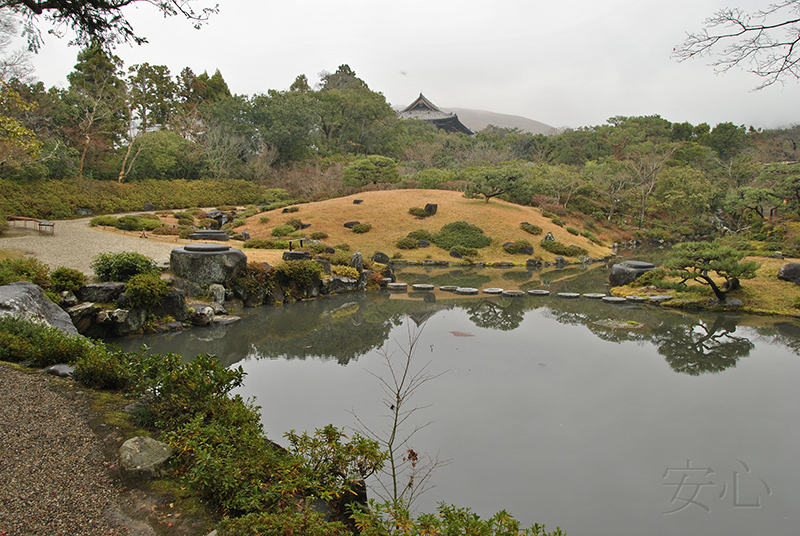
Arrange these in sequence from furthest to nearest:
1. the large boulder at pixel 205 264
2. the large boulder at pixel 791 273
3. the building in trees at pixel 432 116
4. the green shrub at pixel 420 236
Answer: the building in trees at pixel 432 116, the green shrub at pixel 420 236, the large boulder at pixel 791 273, the large boulder at pixel 205 264

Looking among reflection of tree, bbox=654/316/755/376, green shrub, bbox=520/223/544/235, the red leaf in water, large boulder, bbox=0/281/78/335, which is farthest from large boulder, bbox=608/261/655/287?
large boulder, bbox=0/281/78/335

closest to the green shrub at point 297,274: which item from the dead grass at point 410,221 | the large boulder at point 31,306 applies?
the large boulder at point 31,306

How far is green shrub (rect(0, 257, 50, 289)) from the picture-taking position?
321 inches

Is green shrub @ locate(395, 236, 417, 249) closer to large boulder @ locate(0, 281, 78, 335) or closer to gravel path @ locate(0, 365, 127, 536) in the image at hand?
large boulder @ locate(0, 281, 78, 335)

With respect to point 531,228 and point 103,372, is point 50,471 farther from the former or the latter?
point 531,228

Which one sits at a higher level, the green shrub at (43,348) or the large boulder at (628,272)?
the large boulder at (628,272)

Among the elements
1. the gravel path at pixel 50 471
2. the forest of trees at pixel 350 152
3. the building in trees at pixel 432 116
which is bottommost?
the gravel path at pixel 50 471

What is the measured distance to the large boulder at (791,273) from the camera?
1221cm

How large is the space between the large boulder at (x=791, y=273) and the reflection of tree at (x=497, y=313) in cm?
775

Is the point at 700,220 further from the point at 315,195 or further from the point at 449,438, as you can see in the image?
the point at 449,438

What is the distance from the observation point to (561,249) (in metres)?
22.6

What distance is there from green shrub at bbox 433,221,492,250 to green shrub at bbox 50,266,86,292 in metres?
16.5

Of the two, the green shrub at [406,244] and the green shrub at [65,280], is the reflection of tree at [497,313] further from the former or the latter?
the green shrub at [406,244]

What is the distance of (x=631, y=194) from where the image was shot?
33.1 meters
